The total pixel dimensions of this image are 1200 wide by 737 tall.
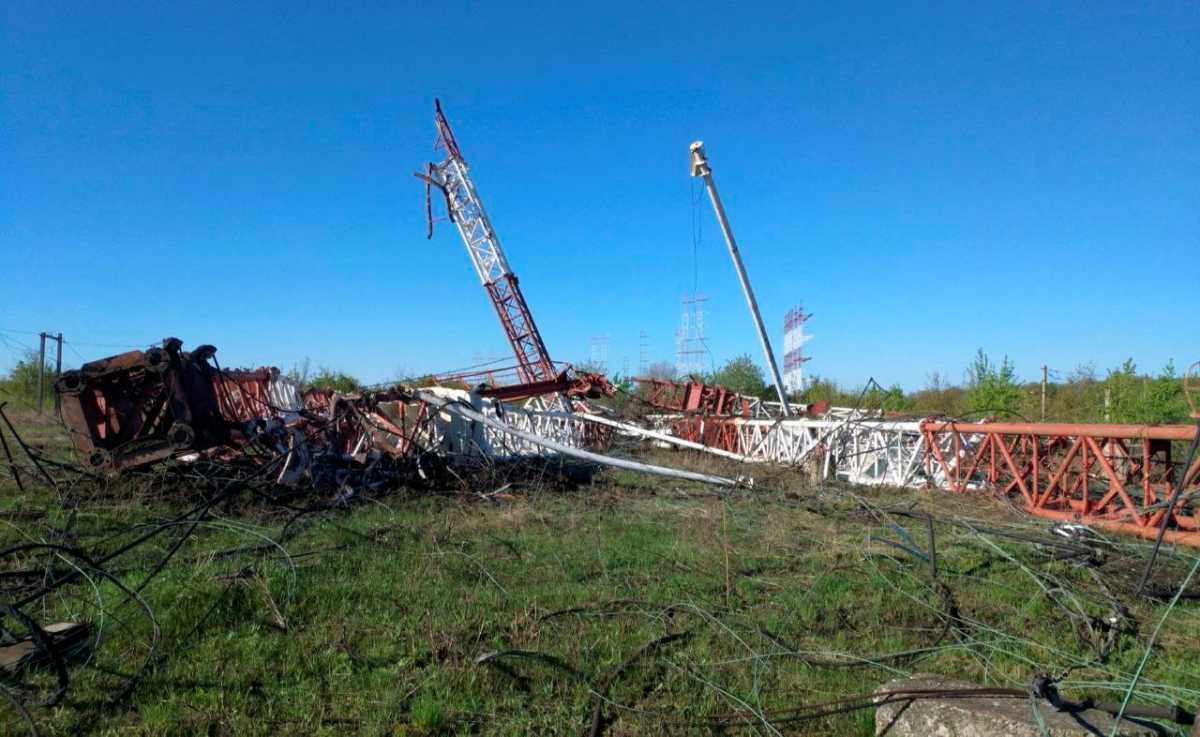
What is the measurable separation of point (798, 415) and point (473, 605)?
505 inches

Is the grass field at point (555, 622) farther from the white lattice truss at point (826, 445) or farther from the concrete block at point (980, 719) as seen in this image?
the white lattice truss at point (826, 445)

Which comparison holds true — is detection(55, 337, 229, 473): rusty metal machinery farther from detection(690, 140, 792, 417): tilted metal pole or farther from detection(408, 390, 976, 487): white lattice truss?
detection(690, 140, 792, 417): tilted metal pole

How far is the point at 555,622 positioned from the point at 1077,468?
912 centimetres

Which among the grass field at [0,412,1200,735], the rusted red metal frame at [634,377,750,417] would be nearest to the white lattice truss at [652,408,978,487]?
the grass field at [0,412,1200,735]

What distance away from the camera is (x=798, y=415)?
1656 cm

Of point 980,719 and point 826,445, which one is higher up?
point 826,445

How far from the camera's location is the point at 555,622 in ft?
15.9

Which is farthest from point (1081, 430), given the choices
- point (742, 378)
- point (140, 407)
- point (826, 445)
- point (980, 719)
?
point (742, 378)

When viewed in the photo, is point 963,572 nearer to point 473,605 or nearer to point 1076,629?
point 1076,629

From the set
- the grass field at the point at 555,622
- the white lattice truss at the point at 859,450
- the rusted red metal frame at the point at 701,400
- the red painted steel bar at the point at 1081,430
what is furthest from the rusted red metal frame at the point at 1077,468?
the rusted red metal frame at the point at 701,400

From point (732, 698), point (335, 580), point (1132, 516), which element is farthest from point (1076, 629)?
point (335, 580)

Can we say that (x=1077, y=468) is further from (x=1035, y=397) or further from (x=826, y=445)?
(x=1035, y=397)

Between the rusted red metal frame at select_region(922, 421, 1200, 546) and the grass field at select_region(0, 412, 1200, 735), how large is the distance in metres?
0.98

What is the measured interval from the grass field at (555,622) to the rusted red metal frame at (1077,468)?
3.21ft
